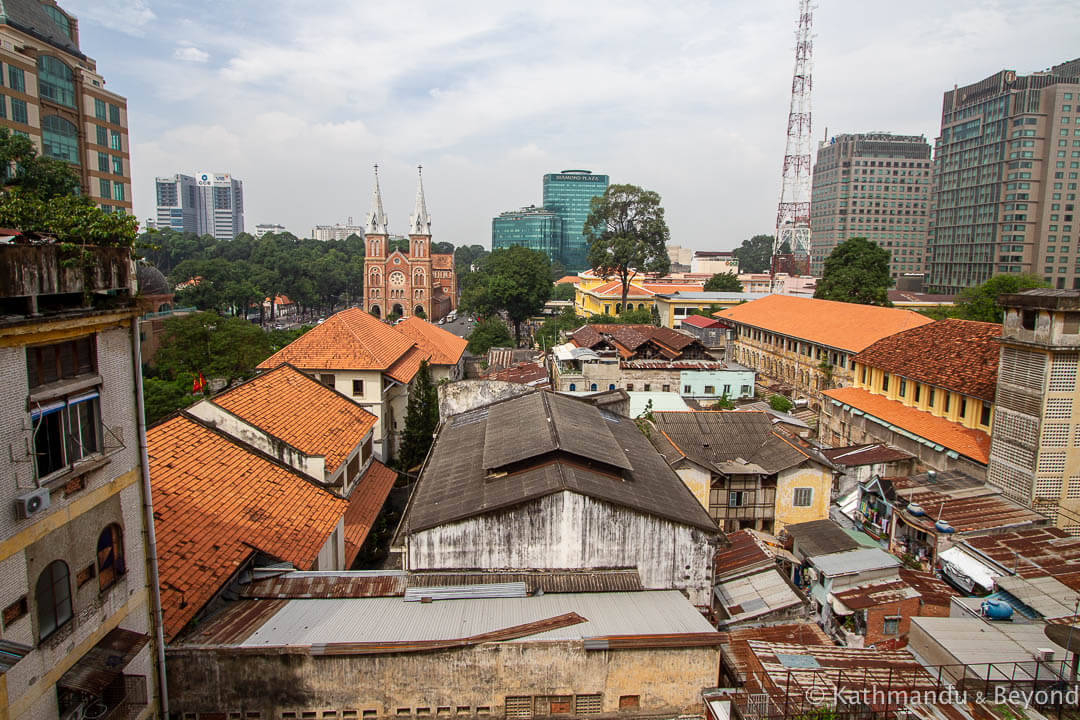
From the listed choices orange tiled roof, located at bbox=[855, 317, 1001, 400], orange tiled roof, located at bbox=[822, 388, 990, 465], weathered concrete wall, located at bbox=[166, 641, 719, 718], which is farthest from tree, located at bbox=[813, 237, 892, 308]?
weathered concrete wall, located at bbox=[166, 641, 719, 718]

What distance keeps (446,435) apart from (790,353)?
28.3m

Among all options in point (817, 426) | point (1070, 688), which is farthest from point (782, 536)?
point (817, 426)

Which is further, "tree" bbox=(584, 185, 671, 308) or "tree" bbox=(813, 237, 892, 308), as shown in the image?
"tree" bbox=(584, 185, 671, 308)

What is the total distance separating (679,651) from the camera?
412 inches

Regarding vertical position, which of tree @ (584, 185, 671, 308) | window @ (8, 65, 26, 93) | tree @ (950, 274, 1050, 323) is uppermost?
window @ (8, 65, 26, 93)

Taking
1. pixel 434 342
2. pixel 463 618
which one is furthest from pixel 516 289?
pixel 463 618

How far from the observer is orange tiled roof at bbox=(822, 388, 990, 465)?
21.5 m

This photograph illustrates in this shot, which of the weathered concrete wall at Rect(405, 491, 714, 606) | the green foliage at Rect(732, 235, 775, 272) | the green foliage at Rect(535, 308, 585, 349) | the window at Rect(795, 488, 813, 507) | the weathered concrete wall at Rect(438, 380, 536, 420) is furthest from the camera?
the green foliage at Rect(732, 235, 775, 272)

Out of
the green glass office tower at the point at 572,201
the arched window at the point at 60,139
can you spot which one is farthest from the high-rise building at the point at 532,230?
the arched window at the point at 60,139

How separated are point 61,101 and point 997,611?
46.4 m

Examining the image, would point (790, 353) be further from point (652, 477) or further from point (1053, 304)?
point (652, 477)

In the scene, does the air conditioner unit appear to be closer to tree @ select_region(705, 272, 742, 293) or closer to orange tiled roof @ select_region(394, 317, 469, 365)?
orange tiled roof @ select_region(394, 317, 469, 365)

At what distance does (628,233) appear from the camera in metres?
60.6

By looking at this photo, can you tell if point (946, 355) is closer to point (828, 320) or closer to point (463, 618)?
point (828, 320)
